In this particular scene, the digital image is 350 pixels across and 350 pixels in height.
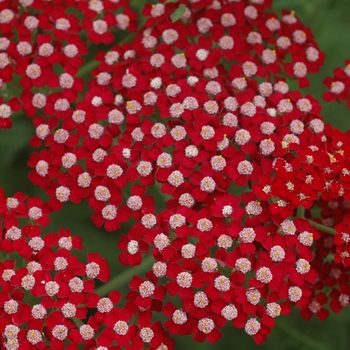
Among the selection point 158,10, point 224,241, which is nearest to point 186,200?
point 224,241

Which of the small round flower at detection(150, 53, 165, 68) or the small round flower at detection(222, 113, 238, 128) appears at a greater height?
the small round flower at detection(150, 53, 165, 68)

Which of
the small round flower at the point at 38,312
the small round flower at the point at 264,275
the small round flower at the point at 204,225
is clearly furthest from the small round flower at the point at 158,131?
the small round flower at the point at 38,312

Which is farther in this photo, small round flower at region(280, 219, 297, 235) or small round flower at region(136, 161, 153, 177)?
small round flower at region(136, 161, 153, 177)

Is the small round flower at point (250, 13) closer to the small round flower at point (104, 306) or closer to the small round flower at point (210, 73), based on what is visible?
the small round flower at point (210, 73)

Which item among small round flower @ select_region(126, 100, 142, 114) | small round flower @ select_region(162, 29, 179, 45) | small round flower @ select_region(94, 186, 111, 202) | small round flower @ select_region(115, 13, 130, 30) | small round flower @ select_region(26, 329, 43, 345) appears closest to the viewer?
small round flower @ select_region(26, 329, 43, 345)

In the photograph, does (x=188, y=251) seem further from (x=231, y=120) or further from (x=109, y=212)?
(x=231, y=120)

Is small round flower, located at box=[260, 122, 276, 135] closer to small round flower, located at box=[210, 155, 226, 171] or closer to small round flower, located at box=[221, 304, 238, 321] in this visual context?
small round flower, located at box=[210, 155, 226, 171]

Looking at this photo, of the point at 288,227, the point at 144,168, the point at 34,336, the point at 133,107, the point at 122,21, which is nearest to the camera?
the point at 34,336

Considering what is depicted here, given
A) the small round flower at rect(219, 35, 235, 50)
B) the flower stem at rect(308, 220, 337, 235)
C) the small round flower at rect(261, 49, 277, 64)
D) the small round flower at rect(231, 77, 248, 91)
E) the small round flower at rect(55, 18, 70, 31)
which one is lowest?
the flower stem at rect(308, 220, 337, 235)

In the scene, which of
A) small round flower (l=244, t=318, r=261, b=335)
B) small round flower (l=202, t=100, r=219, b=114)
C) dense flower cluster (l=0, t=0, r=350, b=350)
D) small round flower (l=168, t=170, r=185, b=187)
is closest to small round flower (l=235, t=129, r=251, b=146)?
dense flower cluster (l=0, t=0, r=350, b=350)
